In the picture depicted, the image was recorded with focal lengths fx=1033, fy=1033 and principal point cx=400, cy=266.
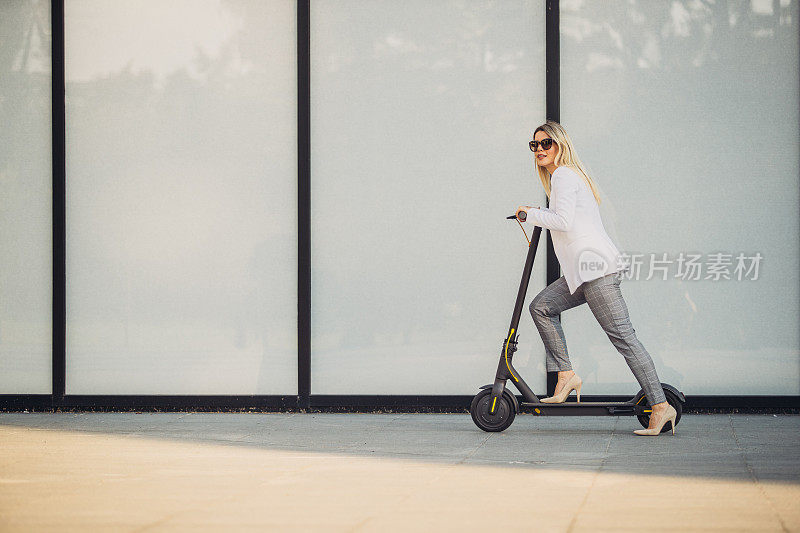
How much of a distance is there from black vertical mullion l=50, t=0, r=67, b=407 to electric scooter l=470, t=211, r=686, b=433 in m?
3.47

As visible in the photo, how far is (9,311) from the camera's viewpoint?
8133 millimetres

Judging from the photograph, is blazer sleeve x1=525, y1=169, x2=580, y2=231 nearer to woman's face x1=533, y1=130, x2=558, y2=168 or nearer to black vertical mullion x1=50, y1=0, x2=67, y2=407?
woman's face x1=533, y1=130, x2=558, y2=168

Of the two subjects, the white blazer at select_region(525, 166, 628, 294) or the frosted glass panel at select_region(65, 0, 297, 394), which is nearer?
the white blazer at select_region(525, 166, 628, 294)

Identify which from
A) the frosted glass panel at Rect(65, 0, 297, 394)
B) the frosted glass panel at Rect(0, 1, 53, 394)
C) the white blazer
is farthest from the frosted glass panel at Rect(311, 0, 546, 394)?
the frosted glass panel at Rect(0, 1, 53, 394)

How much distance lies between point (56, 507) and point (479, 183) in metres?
4.36

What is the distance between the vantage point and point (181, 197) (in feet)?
26.5

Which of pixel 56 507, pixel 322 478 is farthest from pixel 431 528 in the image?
pixel 56 507

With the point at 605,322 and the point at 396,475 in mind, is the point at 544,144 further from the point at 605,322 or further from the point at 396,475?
the point at 396,475

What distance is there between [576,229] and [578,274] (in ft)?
0.92

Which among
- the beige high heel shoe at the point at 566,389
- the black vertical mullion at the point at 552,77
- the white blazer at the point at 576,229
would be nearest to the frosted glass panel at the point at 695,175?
the black vertical mullion at the point at 552,77

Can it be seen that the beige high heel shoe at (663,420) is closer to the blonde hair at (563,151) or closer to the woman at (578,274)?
the woman at (578,274)

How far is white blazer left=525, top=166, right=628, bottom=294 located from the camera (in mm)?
6289

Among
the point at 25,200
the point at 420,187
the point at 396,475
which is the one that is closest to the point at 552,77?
the point at 420,187

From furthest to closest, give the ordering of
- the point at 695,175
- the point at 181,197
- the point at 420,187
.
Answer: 1. the point at 181,197
2. the point at 420,187
3. the point at 695,175
